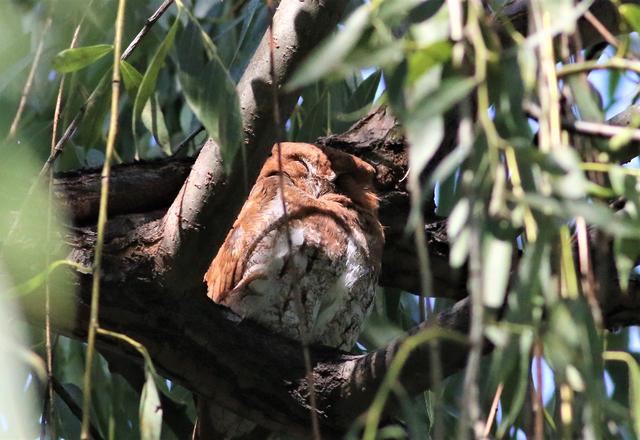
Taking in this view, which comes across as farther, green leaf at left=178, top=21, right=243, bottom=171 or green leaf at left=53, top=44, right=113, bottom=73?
green leaf at left=53, top=44, right=113, bottom=73

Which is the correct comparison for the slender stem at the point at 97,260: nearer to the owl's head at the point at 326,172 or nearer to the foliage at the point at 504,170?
the foliage at the point at 504,170

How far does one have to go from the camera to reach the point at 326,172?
2395 mm

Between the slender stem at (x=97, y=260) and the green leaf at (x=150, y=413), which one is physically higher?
the slender stem at (x=97, y=260)

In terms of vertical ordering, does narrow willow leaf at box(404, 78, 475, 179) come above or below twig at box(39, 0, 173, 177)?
below

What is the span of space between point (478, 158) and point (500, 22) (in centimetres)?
46

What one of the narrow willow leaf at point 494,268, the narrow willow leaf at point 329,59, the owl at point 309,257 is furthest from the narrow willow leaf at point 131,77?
the narrow willow leaf at point 494,268

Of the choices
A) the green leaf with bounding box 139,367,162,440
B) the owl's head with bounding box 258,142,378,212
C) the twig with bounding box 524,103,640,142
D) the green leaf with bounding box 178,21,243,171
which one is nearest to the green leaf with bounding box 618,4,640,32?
the twig with bounding box 524,103,640,142

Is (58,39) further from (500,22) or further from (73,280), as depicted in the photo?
(500,22)

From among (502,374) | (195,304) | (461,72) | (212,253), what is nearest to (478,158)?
(461,72)

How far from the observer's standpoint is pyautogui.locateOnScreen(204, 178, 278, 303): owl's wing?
214 cm

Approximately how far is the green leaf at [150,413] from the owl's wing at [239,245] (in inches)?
42.4

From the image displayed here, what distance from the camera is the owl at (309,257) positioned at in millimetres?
2137

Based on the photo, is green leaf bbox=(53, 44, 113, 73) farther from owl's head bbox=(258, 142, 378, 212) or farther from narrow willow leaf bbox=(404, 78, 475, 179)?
owl's head bbox=(258, 142, 378, 212)

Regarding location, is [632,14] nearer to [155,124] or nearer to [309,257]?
[155,124]
